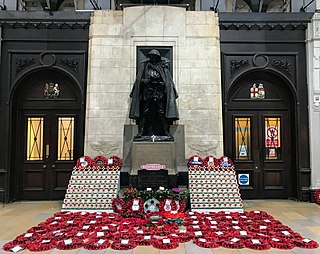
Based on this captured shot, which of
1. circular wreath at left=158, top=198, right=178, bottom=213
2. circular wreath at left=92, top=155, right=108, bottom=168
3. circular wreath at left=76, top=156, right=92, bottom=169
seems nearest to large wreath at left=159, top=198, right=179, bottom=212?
circular wreath at left=158, top=198, right=178, bottom=213

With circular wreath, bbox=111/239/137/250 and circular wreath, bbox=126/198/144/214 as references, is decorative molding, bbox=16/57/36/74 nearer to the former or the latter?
circular wreath, bbox=126/198/144/214

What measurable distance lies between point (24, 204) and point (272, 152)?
7150mm

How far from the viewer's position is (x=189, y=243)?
4.94 metres

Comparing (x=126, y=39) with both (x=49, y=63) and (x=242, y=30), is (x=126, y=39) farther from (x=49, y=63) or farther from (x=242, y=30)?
(x=242, y=30)

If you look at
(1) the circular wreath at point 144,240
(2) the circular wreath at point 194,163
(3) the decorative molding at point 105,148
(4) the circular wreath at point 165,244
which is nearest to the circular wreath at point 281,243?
(4) the circular wreath at point 165,244

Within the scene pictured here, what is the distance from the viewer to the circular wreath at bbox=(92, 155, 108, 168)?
319 inches

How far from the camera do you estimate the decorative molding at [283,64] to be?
9.23 meters

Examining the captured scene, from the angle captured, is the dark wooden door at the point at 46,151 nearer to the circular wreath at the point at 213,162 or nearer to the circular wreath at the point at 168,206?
the circular wreath at the point at 168,206

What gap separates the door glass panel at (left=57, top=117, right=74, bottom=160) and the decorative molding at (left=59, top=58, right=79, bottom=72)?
A: 146 centimetres

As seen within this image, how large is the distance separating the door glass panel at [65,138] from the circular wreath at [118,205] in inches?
114

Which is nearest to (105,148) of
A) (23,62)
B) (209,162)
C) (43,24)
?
(209,162)

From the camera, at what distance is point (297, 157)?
9.00 m

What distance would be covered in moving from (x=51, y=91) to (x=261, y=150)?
6.44 metres

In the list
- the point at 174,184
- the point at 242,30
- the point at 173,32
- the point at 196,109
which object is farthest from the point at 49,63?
the point at 242,30
